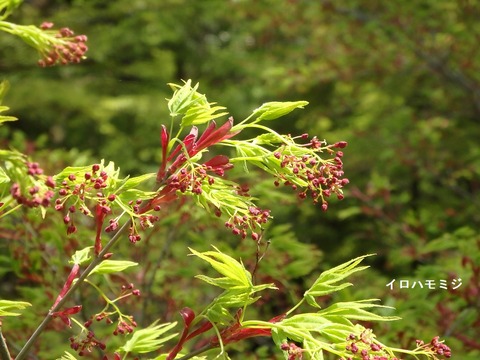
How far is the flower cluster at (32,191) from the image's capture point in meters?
1.31

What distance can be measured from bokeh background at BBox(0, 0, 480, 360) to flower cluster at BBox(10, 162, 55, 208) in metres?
1.92

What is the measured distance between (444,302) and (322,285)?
2.25m

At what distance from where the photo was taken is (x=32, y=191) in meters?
1.31

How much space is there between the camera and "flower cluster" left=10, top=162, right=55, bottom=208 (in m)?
1.31

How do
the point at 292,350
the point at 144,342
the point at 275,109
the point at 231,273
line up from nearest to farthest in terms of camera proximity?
the point at 292,350
the point at 231,273
the point at 275,109
the point at 144,342

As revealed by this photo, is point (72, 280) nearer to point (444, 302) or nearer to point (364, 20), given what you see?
point (444, 302)

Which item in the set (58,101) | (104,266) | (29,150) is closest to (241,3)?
(58,101)

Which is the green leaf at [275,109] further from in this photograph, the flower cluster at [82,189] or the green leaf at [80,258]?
the green leaf at [80,258]

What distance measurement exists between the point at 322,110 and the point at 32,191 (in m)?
7.67

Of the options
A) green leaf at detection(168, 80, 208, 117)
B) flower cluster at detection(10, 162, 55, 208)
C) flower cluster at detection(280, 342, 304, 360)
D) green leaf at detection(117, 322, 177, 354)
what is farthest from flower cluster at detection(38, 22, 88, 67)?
flower cluster at detection(280, 342, 304, 360)

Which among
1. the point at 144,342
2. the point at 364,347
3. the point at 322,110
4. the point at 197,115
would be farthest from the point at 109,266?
the point at 322,110

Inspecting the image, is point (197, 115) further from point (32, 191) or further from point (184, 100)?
point (32, 191)

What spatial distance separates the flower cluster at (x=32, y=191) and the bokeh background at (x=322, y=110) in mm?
1920

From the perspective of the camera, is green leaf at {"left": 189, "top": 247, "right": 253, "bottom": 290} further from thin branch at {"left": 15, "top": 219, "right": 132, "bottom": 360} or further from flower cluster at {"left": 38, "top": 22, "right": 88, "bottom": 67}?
flower cluster at {"left": 38, "top": 22, "right": 88, "bottom": 67}
